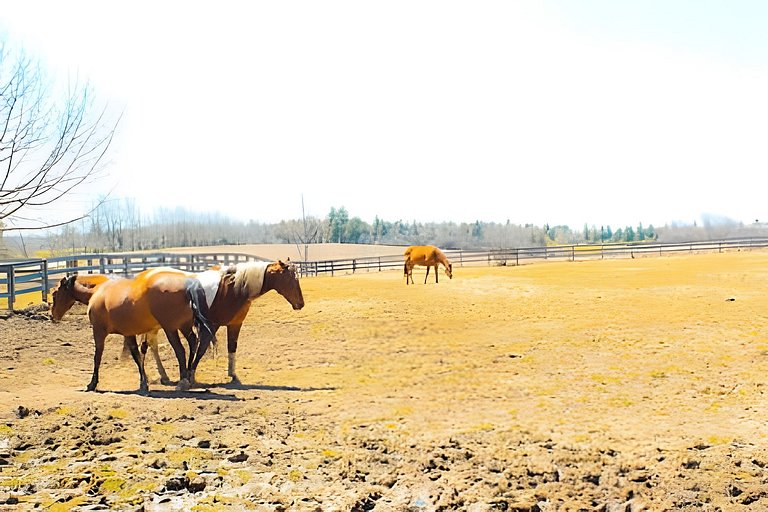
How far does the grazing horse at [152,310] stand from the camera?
27.6 feet

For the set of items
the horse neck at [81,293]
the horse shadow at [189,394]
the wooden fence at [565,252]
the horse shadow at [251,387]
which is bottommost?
the horse shadow at [251,387]

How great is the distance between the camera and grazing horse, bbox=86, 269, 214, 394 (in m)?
8.41

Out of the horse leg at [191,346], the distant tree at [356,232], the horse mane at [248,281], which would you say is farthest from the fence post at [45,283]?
the distant tree at [356,232]

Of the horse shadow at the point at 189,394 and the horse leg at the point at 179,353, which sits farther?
the horse leg at the point at 179,353

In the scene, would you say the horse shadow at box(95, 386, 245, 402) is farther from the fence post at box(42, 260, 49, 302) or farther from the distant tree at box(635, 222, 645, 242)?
the distant tree at box(635, 222, 645, 242)

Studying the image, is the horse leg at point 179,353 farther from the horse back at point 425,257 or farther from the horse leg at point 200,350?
the horse back at point 425,257

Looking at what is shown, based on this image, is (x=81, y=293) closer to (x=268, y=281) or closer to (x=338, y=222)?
(x=268, y=281)

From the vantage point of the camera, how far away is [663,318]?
14.0m

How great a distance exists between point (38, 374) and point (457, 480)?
7265 mm

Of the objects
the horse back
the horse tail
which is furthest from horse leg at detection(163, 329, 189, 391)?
the horse back

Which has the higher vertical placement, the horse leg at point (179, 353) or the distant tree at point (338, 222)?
the distant tree at point (338, 222)

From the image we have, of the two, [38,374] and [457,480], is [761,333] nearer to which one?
[457,480]

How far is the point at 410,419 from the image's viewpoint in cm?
724

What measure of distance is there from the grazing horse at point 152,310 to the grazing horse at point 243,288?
0.17 metres
